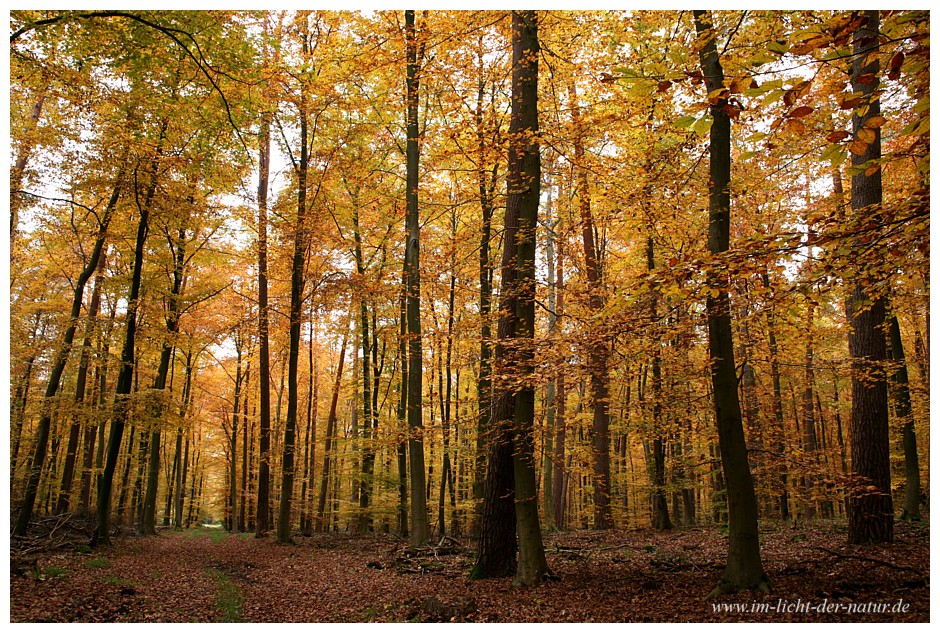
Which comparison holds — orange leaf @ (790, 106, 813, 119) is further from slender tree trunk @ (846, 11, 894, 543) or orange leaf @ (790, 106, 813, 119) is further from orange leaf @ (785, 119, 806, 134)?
slender tree trunk @ (846, 11, 894, 543)

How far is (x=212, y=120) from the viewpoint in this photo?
8.09m

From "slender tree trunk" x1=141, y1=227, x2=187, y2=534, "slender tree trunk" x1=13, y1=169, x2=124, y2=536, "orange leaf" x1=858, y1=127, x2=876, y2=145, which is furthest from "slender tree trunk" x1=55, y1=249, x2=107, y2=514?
"orange leaf" x1=858, y1=127, x2=876, y2=145

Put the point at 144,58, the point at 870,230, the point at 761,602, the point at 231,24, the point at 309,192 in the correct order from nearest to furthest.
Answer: the point at 870,230 < the point at 761,602 < the point at 144,58 < the point at 231,24 < the point at 309,192

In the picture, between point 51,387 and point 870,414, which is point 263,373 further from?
point 870,414

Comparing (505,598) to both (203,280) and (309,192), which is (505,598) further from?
(203,280)

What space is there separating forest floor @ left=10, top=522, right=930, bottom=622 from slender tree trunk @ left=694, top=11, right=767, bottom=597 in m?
0.31

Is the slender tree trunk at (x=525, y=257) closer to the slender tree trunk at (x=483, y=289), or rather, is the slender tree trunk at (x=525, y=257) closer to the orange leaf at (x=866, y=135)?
the slender tree trunk at (x=483, y=289)

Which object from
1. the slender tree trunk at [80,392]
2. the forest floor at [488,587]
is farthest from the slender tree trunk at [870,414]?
the slender tree trunk at [80,392]

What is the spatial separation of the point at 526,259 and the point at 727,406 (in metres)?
2.99

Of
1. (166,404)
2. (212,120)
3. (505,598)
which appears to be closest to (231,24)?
(212,120)

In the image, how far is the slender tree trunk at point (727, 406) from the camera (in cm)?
545

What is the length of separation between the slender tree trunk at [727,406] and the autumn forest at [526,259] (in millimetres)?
30

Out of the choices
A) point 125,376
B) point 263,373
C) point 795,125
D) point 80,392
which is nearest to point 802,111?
point 795,125
